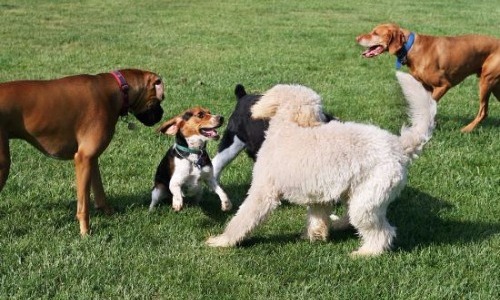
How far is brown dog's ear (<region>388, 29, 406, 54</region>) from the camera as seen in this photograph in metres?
8.91

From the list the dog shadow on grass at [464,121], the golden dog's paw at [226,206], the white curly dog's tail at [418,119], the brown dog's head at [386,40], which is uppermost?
the white curly dog's tail at [418,119]

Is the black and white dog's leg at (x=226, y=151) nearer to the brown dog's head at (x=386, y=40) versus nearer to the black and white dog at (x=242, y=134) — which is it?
the black and white dog at (x=242, y=134)

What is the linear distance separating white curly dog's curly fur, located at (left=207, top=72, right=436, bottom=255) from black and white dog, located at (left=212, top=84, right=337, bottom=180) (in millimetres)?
643

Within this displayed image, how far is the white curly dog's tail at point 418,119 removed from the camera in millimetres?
4836

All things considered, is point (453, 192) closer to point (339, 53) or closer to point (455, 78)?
point (455, 78)

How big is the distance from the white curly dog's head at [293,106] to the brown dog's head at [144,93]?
1.07 metres

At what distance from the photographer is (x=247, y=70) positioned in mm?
12398

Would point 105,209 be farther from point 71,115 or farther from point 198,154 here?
point 71,115

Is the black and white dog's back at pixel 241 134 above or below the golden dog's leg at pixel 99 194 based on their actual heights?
above

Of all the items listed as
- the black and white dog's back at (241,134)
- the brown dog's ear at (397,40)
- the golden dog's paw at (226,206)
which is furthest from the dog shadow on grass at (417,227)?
the brown dog's ear at (397,40)

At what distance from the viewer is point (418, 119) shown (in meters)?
4.91

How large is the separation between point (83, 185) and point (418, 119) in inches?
112

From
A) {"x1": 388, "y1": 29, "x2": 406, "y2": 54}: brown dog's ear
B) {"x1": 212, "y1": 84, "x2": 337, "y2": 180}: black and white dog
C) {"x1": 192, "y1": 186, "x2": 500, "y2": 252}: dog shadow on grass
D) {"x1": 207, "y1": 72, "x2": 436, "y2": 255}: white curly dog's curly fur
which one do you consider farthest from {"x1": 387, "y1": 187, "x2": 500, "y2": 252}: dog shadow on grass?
{"x1": 388, "y1": 29, "x2": 406, "y2": 54}: brown dog's ear

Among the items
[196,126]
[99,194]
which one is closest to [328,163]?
[196,126]
